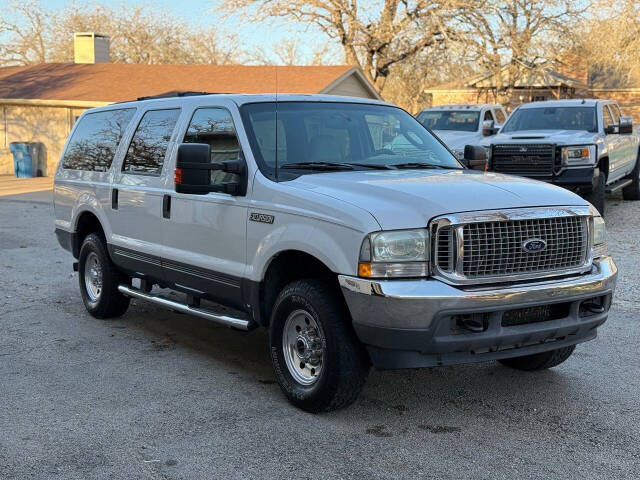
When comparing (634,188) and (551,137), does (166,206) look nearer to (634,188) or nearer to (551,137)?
(551,137)

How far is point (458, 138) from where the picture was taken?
56.3 ft

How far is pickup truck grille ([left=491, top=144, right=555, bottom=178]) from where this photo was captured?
13.1 metres

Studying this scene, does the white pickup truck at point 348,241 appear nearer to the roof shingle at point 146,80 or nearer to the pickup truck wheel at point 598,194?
the pickup truck wheel at point 598,194

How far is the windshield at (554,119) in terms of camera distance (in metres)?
14.5

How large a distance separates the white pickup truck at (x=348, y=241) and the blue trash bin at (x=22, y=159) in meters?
23.5

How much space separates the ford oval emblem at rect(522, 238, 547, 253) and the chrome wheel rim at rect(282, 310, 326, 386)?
130cm

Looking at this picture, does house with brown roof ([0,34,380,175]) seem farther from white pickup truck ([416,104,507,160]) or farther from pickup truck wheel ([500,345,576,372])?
pickup truck wheel ([500,345,576,372])

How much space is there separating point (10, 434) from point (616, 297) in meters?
6.37

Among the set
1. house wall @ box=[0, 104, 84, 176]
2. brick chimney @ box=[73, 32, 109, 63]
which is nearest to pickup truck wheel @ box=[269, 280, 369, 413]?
house wall @ box=[0, 104, 84, 176]

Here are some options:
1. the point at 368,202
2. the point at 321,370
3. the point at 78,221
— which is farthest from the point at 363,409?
the point at 78,221

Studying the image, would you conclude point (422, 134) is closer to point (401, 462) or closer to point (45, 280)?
point (401, 462)

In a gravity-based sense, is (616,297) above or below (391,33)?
below

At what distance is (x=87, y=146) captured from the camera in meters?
7.84

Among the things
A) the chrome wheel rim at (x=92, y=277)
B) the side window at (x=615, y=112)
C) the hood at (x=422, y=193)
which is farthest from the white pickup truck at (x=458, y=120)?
the hood at (x=422, y=193)
